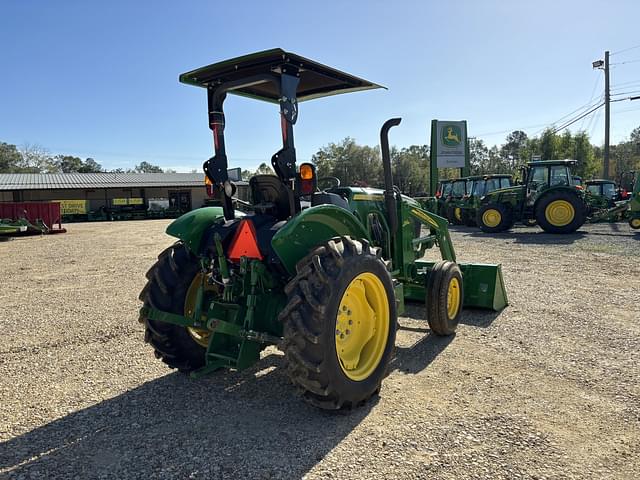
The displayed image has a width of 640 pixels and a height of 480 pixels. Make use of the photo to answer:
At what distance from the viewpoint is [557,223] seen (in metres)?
15.1

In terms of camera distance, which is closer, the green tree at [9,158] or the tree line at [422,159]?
the tree line at [422,159]

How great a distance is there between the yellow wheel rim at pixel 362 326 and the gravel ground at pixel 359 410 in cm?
33

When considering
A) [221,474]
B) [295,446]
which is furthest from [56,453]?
[295,446]

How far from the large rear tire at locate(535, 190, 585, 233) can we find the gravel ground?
9.13 meters

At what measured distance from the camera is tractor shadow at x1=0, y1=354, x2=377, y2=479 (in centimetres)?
275

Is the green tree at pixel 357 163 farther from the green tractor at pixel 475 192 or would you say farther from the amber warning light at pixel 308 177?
the amber warning light at pixel 308 177

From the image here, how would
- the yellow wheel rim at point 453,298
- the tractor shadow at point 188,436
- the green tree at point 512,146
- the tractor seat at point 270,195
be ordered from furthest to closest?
→ the green tree at point 512,146, the yellow wheel rim at point 453,298, the tractor seat at point 270,195, the tractor shadow at point 188,436

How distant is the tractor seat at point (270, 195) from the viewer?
3816 millimetres

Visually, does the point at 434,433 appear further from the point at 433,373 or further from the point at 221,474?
the point at 221,474

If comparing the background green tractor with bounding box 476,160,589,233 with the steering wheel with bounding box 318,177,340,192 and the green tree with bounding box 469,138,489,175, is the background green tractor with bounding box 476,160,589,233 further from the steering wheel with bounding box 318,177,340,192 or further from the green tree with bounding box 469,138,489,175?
the green tree with bounding box 469,138,489,175

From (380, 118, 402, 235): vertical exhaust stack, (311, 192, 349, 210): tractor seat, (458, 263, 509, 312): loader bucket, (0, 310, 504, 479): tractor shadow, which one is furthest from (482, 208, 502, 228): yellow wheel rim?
(0, 310, 504, 479): tractor shadow

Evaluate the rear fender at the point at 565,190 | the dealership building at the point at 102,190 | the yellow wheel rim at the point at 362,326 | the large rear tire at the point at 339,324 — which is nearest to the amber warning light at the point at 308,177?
the large rear tire at the point at 339,324

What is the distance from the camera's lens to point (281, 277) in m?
3.85

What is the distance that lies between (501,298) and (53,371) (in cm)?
519
